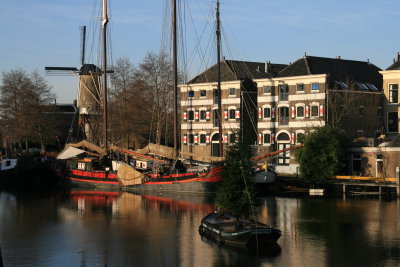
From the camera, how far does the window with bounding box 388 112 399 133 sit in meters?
75.1

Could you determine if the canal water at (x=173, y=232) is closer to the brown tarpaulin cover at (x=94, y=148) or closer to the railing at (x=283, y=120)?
the brown tarpaulin cover at (x=94, y=148)

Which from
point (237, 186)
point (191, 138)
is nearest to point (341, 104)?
point (191, 138)

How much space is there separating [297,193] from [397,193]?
975 centimetres

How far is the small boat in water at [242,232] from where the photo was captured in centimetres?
3469

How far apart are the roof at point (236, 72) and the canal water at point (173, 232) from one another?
24585 millimetres

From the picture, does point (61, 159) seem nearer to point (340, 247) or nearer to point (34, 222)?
point (34, 222)

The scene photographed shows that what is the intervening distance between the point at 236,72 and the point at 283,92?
8.24m

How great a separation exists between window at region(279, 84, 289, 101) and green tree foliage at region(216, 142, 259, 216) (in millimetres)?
38638

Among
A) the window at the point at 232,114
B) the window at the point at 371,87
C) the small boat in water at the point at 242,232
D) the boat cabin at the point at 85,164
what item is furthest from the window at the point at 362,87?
the small boat in water at the point at 242,232

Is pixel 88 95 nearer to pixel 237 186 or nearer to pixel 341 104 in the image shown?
pixel 341 104

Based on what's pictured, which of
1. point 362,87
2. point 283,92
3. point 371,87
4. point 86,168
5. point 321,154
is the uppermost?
point 371,87

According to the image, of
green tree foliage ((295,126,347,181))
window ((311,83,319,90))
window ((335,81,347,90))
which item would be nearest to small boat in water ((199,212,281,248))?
green tree foliage ((295,126,347,181))

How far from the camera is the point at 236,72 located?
269 feet

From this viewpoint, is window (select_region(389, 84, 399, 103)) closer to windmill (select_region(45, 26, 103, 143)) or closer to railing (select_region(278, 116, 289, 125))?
railing (select_region(278, 116, 289, 125))
